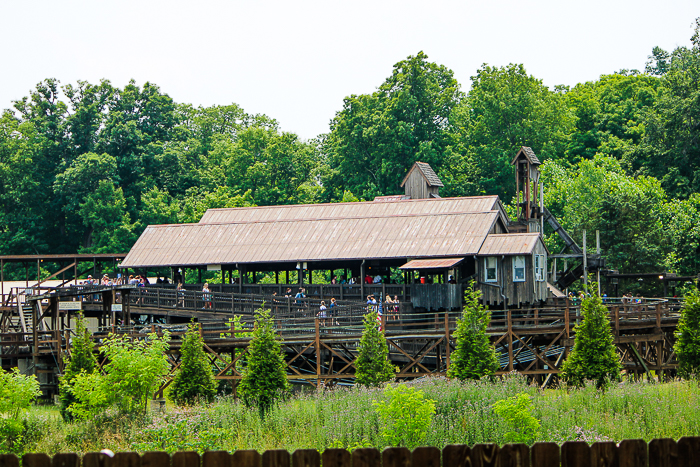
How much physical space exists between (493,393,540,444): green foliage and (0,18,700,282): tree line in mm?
40715

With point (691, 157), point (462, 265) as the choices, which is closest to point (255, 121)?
point (691, 157)

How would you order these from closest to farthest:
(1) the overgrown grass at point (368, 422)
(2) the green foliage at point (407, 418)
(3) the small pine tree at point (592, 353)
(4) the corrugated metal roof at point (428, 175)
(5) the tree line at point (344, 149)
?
(2) the green foliage at point (407, 418) < (1) the overgrown grass at point (368, 422) < (3) the small pine tree at point (592, 353) < (4) the corrugated metal roof at point (428, 175) < (5) the tree line at point (344, 149)

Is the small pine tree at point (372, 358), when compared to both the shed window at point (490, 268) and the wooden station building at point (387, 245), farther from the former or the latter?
the shed window at point (490, 268)

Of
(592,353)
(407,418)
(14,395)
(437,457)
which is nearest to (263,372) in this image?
(14,395)

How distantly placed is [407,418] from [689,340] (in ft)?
44.7

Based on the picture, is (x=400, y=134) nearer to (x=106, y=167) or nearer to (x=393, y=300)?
(x=106, y=167)

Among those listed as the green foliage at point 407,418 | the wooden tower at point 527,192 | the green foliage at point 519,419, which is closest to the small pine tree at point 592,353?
the green foliage at point 519,419

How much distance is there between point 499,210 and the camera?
40125 mm

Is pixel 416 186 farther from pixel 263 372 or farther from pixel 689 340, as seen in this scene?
pixel 263 372

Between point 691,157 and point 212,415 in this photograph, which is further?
point 691,157

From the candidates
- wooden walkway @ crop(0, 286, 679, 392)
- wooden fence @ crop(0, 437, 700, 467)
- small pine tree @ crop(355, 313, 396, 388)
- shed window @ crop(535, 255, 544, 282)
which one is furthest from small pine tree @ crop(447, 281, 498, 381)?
wooden fence @ crop(0, 437, 700, 467)

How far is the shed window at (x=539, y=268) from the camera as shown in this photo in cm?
3691

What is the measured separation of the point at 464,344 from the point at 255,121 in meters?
65.3

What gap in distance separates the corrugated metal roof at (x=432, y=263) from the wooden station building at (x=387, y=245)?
0.04 meters
